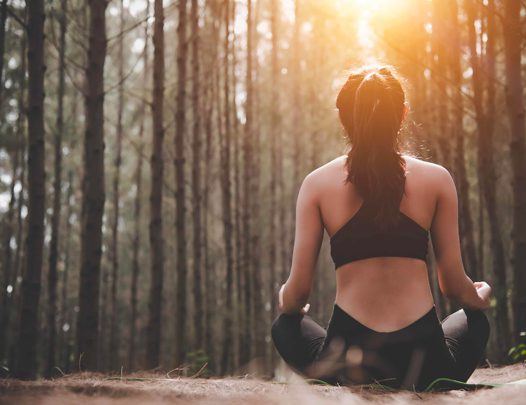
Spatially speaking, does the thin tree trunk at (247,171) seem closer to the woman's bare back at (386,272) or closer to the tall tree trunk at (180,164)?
the tall tree trunk at (180,164)

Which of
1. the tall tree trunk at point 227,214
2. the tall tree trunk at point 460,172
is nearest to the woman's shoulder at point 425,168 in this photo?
the tall tree trunk at point 460,172

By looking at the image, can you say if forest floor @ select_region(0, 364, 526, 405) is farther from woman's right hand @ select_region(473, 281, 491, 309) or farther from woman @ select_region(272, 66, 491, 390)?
woman's right hand @ select_region(473, 281, 491, 309)

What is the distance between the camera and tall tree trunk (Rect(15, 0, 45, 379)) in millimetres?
4270

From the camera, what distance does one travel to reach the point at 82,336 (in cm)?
479

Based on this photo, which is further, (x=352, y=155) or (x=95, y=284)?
(x=95, y=284)

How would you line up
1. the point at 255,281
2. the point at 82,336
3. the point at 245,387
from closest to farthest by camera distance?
the point at 245,387
the point at 82,336
the point at 255,281

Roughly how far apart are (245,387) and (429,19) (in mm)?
6778

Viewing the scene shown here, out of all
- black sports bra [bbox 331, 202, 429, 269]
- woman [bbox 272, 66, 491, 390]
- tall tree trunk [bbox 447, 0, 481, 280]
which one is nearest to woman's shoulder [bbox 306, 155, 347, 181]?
woman [bbox 272, 66, 491, 390]

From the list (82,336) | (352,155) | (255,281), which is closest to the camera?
(352,155)

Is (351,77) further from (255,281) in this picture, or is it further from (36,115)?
(255,281)

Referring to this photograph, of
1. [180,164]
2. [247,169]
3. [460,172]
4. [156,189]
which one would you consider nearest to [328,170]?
[156,189]

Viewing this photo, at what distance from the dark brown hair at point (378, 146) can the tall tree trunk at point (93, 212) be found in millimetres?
3090

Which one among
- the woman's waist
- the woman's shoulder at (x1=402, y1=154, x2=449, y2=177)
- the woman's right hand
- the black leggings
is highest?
the woman's shoulder at (x1=402, y1=154, x2=449, y2=177)

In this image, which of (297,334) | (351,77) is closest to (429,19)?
(351,77)
